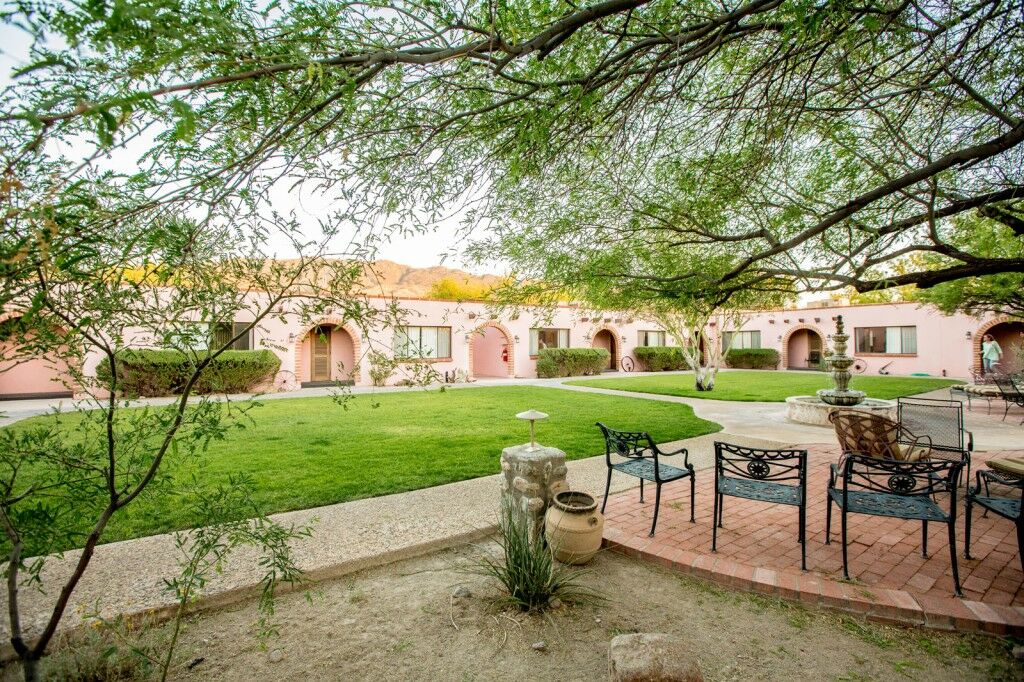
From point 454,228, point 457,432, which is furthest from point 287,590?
point 457,432

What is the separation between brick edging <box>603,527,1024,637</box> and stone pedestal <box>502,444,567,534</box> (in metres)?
0.82

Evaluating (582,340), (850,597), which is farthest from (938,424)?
(582,340)

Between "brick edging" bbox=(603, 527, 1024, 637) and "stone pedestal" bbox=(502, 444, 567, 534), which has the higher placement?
"stone pedestal" bbox=(502, 444, 567, 534)

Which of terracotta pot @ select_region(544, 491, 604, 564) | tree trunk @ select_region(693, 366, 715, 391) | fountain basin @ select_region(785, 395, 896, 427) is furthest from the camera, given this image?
tree trunk @ select_region(693, 366, 715, 391)

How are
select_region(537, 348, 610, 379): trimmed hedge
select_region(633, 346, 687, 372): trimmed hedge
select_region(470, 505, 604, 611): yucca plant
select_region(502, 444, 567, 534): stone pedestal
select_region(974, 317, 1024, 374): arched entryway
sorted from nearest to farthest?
select_region(470, 505, 604, 611): yucca plant < select_region(502, 444, 567, 534): stone pedestal < select_region(974, 317, 1024, 374): arched entryway < select_region(537, 348, 610, 379): trimmed hedge < select_region(633, 346, 687, 372): trimmed hedge

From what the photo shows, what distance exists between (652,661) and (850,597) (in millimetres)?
1817

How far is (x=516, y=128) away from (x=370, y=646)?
3318 millimetres

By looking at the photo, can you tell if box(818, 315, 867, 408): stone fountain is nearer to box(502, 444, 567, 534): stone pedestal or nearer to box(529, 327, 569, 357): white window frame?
box(502, 444, 567, 534): stone pedestal

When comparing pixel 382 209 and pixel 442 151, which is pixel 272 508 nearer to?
pixel 382 209

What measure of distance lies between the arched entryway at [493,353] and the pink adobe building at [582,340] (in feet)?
0.17

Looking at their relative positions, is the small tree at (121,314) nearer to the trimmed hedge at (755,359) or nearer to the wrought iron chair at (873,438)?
the wrought iron chair at (873,438)

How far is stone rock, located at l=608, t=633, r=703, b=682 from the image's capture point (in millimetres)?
1967

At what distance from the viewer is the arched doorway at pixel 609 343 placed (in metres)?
26.4

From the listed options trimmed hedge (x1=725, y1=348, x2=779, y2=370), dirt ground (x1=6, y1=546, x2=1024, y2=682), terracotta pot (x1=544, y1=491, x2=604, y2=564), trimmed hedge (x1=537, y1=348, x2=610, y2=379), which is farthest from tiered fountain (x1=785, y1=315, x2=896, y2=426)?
trimmed hedge (x1=725, y1=348, x2=779, y2=370)
